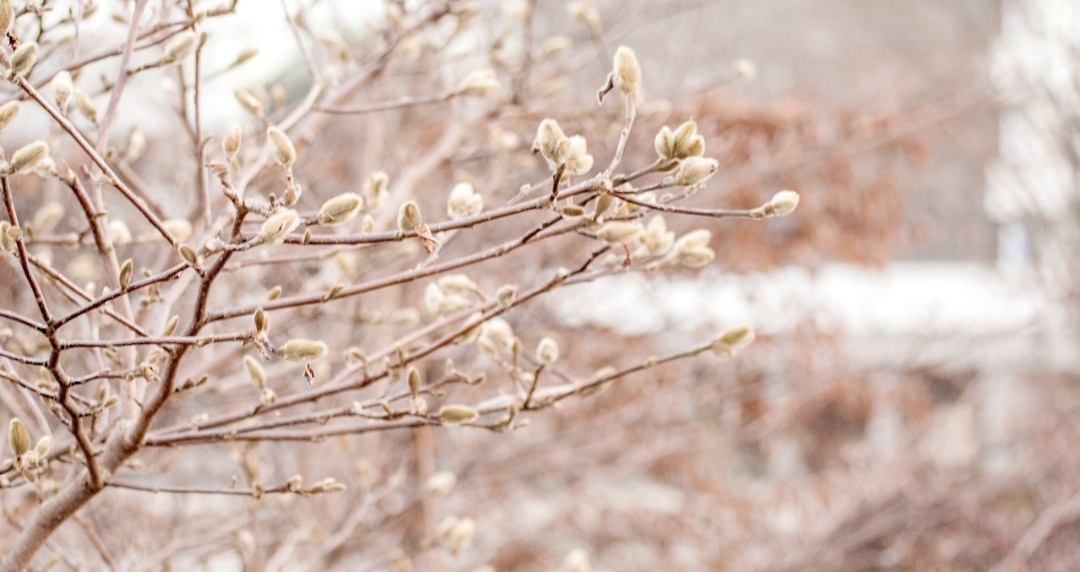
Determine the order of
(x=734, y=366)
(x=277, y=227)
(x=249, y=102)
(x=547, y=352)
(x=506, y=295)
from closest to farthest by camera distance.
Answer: (x=277, y=227)
(x=506, y=295)
(x=547, y=352)
(x=249, y=102)
(x=734, y=366)

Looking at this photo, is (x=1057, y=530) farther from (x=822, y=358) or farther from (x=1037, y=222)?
(x=1037, y=222)

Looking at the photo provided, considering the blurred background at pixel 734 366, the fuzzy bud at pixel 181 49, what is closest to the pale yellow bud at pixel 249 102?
the fuzzy bud at pixel 181 49

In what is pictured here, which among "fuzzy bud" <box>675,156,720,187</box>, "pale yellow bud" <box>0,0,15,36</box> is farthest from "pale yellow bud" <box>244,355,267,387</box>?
"fuzzy bud" <box>675,156,720,187</box>

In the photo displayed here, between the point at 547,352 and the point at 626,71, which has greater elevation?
the point at 626,71

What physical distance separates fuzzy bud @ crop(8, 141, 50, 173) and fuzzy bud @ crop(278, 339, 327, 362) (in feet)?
0.83

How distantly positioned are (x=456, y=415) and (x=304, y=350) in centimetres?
19

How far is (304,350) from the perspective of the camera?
815mm

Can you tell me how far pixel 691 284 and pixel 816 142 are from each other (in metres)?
0.99

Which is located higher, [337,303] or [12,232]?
[12,232]

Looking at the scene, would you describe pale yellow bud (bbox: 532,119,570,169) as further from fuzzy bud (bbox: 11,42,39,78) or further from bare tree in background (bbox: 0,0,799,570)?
fuzzy bud (bbox: 11,42,39,78)

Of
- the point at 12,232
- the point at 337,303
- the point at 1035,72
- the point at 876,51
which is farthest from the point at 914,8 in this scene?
the point at 12,232

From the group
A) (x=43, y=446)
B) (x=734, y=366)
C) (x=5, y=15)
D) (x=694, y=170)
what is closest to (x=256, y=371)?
(x=43, y=446)

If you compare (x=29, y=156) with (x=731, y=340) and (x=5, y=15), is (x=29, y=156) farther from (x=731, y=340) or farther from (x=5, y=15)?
(x=731, y=340)

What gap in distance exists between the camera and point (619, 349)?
3.61 meters
